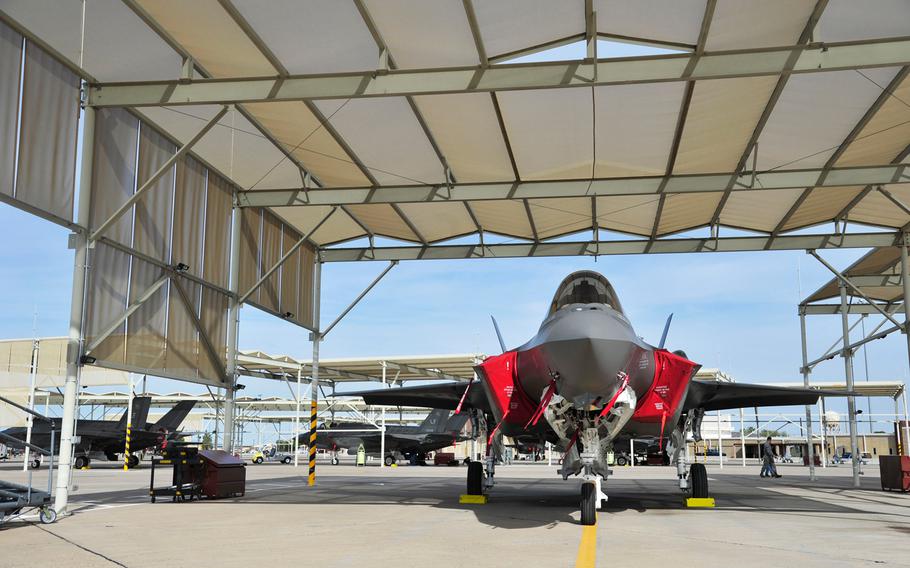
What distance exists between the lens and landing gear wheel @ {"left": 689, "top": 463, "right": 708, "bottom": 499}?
12.4 m

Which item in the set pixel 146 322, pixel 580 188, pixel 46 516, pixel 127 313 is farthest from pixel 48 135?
pixel 580 188

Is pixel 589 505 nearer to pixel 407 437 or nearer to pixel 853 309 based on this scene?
pixel 853 309

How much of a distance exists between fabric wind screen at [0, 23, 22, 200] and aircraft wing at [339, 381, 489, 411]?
672 centimetres

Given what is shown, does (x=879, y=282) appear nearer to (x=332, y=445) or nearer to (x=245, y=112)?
(x=245, y=112)

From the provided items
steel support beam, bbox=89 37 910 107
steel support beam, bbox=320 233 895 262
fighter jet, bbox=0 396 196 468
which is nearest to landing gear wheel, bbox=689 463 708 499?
steel support beam, bbox=89 37 910 107

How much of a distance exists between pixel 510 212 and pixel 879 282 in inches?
515

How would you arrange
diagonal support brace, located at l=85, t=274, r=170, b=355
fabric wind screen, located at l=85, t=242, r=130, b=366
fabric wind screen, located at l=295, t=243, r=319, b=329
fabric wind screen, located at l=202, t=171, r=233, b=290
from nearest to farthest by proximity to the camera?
diagonal support brace, located at l=85, t=274, r=170, b=355 < fabric wind screen, located at l=85, t=242, r=130, b=366 < fabric wind screen, located at l=202, t=171, r=233, b=290 < fabric wind screen, located at l=295, t=243, r=319, b=329

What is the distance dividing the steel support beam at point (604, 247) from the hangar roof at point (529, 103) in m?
0.11

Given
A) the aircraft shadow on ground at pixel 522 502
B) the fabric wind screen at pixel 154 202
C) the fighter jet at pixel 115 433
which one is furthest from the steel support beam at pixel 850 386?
the fighter jet at pixel 115 433

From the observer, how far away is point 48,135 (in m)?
10.4

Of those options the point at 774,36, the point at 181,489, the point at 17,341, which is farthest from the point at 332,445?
the point at 774,36

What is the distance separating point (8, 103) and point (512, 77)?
6.99 metres

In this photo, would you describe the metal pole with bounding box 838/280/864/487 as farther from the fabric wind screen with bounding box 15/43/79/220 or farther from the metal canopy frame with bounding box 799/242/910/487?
the fabric wind screen with bounding box 15/43/79/220

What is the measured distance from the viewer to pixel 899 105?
12031 mm
